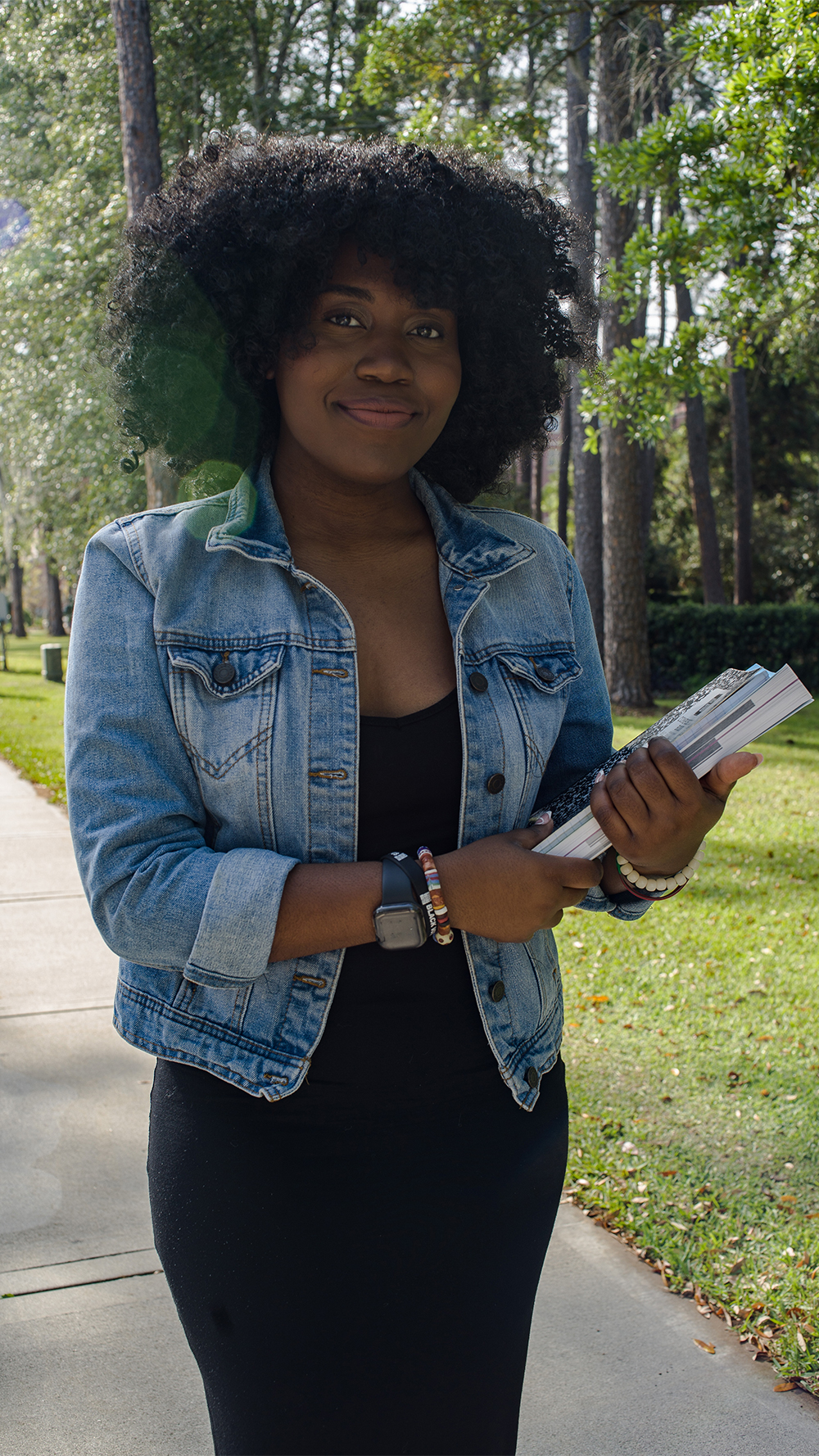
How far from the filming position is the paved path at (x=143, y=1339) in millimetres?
2561

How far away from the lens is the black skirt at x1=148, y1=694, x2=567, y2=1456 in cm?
147

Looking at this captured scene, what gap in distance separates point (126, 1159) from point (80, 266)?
47.1ft

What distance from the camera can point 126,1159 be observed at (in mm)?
3764

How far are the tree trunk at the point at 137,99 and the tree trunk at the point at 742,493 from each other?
48.3 feet

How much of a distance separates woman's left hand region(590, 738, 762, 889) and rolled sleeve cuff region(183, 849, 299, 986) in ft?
1.40

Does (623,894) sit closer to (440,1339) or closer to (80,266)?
(440,1339)

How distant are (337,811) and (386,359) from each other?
648 millimetres

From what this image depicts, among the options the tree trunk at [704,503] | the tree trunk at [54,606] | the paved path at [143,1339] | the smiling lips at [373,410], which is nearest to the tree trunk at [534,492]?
the tree trunk at [704,503]

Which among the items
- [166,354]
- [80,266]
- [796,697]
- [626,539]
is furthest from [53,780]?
[796,697]

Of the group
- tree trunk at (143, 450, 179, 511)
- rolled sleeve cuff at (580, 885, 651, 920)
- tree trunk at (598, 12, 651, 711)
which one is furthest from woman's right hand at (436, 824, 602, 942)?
tree trunk at (598, 12, 651, 711)

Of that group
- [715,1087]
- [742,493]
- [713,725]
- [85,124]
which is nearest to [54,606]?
[85,124]

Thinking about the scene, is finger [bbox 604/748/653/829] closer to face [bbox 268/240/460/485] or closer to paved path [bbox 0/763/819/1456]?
face [bbox 268/240/460/485]

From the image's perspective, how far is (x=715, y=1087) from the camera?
4.19 m

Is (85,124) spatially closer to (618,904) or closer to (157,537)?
(157,537)
